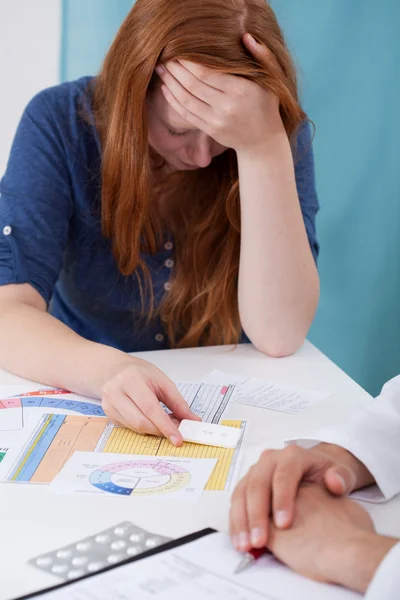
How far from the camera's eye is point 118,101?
48.0 inches

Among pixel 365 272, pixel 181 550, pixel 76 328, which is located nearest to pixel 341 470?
pixel 181 550

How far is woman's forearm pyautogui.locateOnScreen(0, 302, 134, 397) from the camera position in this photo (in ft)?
A: 3.57

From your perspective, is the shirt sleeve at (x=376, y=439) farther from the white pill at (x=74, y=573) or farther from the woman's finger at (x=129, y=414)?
the white pill at (x=74, y=573)

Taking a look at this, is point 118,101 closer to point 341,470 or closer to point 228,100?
point 228,100

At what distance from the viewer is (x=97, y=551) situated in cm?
68

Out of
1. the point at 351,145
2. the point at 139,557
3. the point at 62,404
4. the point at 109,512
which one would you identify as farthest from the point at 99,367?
the point at 351,145

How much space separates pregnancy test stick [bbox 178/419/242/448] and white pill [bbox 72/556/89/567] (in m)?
0.29

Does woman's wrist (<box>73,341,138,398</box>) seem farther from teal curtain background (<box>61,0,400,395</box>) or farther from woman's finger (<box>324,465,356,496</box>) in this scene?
teal curtain background (<box>61,0,400,395</box>)

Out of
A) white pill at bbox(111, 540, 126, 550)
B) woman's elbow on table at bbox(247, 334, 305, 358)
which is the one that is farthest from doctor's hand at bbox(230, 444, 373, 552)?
woman's elbow on table at bbox(247, 334, 305, 358)

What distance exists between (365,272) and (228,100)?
99 centimetres

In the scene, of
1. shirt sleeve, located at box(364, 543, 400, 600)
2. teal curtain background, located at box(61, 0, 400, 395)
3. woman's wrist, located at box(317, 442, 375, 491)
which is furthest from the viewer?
teal curtain background, located at box(61, 0, 400, 395)

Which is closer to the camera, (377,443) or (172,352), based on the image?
(377,443)

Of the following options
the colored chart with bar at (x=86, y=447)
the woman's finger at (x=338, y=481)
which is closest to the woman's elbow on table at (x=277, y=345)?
the colored chart with bar at (x=86, y=447)

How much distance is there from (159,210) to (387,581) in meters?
0.97
